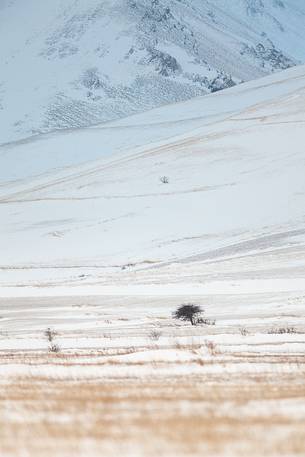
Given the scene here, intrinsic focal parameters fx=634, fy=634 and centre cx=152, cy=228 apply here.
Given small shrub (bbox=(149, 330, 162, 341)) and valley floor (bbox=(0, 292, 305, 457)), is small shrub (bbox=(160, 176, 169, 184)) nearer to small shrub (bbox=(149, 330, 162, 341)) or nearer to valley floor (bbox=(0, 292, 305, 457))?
small shrub (bbox=(149, 330, 162, 341))

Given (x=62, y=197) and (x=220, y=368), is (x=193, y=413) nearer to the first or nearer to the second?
(x=220, y=368)

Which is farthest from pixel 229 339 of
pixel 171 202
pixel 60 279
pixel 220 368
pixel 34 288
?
pixel 171 202

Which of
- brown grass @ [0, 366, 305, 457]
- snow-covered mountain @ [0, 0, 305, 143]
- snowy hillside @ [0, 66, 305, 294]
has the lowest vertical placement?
brown grass @ [0, 366, 305, 457]

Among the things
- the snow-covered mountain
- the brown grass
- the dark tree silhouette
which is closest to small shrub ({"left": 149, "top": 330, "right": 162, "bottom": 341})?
the dark tree silhouette

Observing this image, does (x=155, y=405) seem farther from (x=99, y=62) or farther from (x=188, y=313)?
(x=99, y=62)

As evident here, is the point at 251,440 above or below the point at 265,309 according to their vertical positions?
below

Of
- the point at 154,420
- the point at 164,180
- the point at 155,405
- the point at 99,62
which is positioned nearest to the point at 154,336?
the point at 155,405
